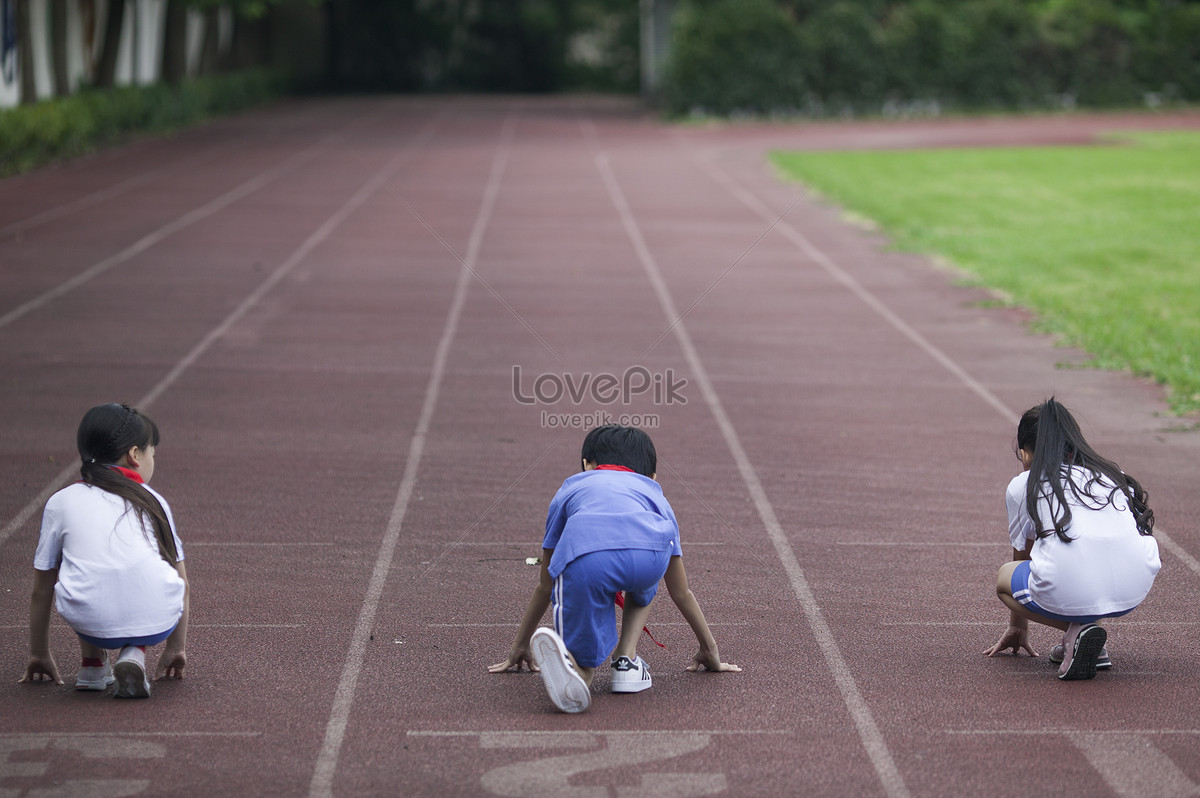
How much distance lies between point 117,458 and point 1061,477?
10.9 ft

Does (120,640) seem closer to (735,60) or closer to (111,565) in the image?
(111,565)

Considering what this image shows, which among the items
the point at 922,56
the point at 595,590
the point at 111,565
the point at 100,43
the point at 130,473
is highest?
the point at 922,56

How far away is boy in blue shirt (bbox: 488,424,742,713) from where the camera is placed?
443cm

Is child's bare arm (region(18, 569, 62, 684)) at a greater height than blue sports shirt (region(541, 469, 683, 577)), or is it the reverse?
blue sports shirt (region(541, 469, 683, 577))

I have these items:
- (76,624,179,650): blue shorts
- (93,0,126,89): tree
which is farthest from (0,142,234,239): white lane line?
(76,624,179,650): blue shorts

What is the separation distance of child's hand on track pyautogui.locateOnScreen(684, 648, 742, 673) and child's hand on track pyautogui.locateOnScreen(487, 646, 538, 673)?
1.91 ft

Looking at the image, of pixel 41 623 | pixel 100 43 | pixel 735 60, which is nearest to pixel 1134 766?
pixel 41 623

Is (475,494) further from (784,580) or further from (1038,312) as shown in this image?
(1038,312)

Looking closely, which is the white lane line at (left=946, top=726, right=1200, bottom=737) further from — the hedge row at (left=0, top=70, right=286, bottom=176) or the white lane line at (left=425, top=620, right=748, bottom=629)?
the hedge row at (left=0, top=70, right=286, bottom=176)

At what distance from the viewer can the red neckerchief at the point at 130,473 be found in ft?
14.9

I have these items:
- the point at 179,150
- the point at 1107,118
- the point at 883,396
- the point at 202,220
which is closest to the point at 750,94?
the point at 1107,118

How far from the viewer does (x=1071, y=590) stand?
4.61 m

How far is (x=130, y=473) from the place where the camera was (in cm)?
459

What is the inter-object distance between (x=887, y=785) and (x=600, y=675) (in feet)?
4.07
